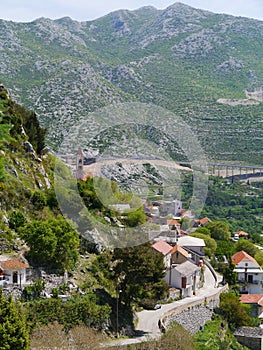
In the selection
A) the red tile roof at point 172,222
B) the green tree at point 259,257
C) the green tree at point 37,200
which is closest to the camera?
the green tree at point 37,200

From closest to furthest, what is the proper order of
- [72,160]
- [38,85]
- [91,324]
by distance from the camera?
[91,324] → [72,160] → [38,85]

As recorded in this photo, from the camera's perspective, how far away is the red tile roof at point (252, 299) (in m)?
30.0

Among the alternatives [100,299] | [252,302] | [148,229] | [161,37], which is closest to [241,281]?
[252,302]

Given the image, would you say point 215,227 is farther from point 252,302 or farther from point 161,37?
point 161,37

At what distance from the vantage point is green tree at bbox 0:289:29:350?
51.3 ft

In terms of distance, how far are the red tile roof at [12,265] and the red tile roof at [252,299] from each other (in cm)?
1340

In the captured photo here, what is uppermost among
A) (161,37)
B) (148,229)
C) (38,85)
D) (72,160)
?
(161,37)

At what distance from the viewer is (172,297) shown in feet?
87.2

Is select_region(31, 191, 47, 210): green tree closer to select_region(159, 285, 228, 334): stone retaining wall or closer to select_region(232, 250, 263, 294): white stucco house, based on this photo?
select_region(159, 285, 228, 334): stone retaining wall

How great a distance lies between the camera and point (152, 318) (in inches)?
920

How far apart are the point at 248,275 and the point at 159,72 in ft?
270

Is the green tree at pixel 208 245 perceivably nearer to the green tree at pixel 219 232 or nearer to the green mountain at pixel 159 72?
the green tree at pixel 219 232

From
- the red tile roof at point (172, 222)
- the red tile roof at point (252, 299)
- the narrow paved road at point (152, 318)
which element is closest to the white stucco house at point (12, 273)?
the narrow paved road at point (152, 318)

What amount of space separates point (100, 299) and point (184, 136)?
3067 cm
